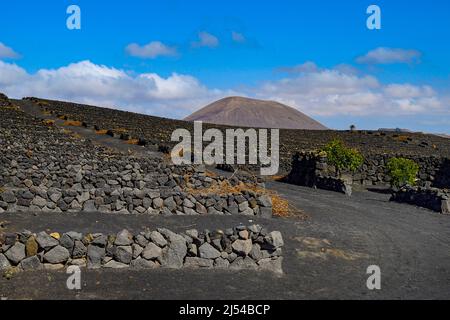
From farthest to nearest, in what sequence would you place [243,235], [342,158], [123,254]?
[342,158], [243,235], [123,254]

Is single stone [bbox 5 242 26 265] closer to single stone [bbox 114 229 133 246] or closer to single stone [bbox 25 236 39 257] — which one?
single stone [bbox 25 236 39 257]

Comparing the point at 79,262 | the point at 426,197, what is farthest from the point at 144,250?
the point at 426,197

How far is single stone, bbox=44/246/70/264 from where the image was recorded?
11.1 metres

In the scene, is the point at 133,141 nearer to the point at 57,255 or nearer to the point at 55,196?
the point at 55,196

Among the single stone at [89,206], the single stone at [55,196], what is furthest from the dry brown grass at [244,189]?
the single stone at [55,196]

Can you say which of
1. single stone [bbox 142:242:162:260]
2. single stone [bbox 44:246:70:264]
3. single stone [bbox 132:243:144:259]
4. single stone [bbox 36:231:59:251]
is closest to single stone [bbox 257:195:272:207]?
single stone [bbox 142:242:162:260]

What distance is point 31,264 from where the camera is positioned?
36.1 ft

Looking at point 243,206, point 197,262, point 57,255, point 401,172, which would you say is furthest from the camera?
point 401,172

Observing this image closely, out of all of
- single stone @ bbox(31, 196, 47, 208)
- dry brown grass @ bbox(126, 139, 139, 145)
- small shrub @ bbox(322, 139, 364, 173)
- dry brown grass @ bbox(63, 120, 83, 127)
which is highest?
dry brown grass @ bbox(63, 120, 83, 127)

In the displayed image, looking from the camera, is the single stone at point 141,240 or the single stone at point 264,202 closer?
the single stone at point 141,240

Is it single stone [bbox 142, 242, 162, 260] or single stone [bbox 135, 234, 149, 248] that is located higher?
single stone [bbox 135, 234, 149, 248]

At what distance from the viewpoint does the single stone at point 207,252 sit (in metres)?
12.0

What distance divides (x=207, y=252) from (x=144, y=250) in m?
1.63

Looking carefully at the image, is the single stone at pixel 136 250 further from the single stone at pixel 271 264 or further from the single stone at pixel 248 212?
the single stone at pixel 248 212
